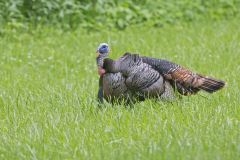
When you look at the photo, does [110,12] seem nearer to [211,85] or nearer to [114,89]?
[211,85]

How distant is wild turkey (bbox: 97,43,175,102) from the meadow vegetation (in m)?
0.10

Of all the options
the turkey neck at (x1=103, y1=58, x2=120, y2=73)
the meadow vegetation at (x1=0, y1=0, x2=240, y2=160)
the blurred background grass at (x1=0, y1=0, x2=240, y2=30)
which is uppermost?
the turkey neck at (x1=103, y1=58, x2=120, y2=73)

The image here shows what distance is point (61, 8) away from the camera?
1439 centimetres

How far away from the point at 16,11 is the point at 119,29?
2044mm

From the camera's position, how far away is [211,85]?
6.84m

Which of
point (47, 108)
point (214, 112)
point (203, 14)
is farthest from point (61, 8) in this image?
point (214, 112)

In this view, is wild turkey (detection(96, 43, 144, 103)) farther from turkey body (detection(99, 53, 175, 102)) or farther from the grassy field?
the grassy field

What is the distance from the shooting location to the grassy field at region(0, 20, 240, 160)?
5047 mm

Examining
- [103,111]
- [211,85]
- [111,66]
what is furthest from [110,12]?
[103,111]

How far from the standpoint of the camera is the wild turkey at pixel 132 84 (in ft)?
21.5

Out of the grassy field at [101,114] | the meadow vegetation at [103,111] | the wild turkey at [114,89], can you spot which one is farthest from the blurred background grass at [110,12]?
the wild turkey at [114,89]

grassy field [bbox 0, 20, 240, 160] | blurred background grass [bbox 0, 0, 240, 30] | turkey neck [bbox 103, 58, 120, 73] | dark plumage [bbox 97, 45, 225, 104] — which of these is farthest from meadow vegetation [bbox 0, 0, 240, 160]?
blurred background grass [bbox 0, 0, 240, 30]

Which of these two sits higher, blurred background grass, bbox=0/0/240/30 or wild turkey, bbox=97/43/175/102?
wild turkey, bbox=97/43/175/102

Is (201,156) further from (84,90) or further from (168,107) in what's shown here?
(84,90)
